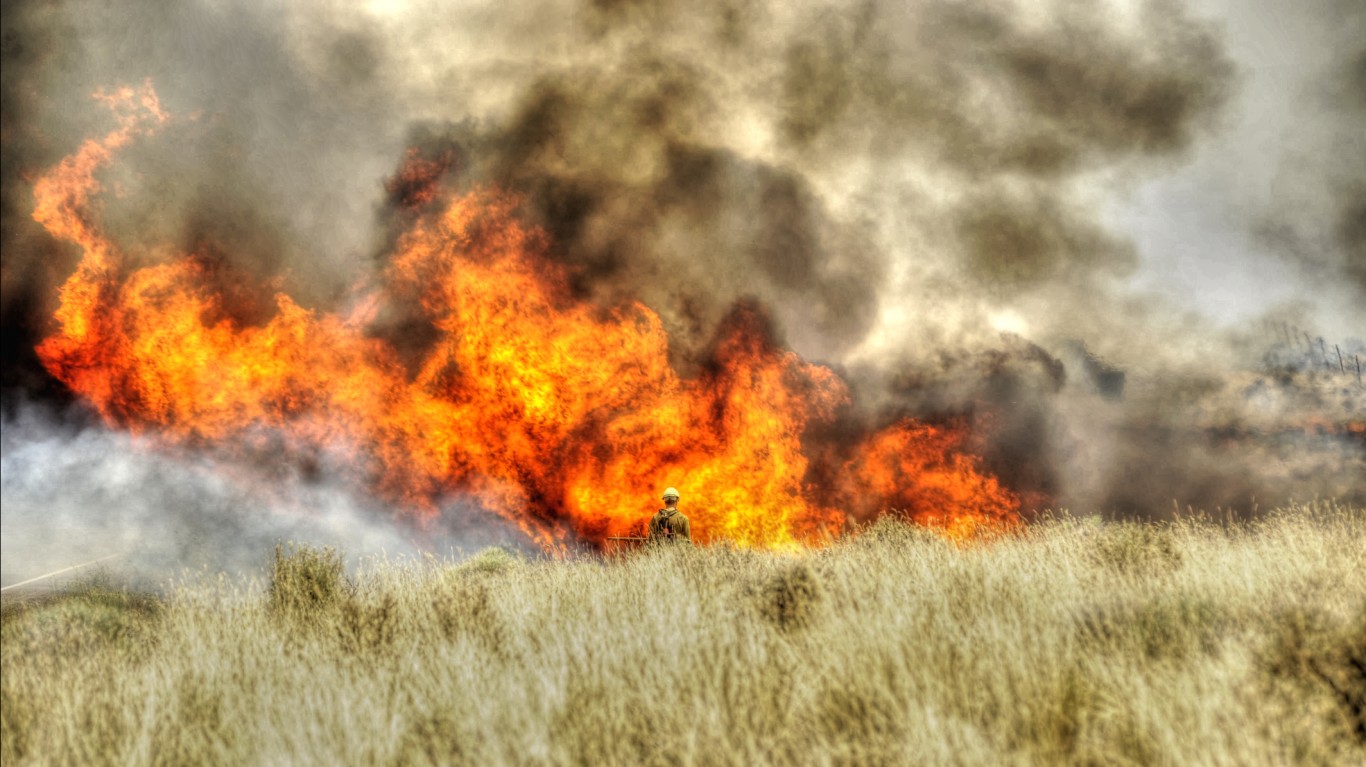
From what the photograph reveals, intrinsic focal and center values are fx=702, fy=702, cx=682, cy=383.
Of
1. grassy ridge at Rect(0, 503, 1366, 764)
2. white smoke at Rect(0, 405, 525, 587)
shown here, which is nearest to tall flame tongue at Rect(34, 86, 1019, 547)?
white smoke at Rect(0, 405, 525, 587)

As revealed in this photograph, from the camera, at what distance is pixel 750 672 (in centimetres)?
436

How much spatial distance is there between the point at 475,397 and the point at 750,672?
69.0ft

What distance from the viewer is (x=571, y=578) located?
9.13 m

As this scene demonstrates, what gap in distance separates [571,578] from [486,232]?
20.3m

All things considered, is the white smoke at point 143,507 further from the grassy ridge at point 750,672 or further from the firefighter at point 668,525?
the grassy ridge at point 750,672

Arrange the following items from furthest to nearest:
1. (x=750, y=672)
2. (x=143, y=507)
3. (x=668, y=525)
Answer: (x=143, y=507), (x=668, y=525), (x=750, y=672)

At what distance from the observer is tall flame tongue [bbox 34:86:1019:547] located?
69.8ft

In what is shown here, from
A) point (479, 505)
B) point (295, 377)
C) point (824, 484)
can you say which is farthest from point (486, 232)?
point (824, 484)

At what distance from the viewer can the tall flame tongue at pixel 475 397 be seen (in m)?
21.3

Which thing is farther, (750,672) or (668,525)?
(668,525)

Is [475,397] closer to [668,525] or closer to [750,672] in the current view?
[668,525]

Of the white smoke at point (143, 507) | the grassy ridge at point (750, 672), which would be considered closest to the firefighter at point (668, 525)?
the grassy ridge at point (750, 672)

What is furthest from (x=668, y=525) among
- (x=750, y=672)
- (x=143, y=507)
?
(x=143, y=507)

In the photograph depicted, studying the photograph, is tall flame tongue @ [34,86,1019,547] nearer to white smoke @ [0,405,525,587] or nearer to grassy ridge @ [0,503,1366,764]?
white smoke @ [0,405,525,587]
